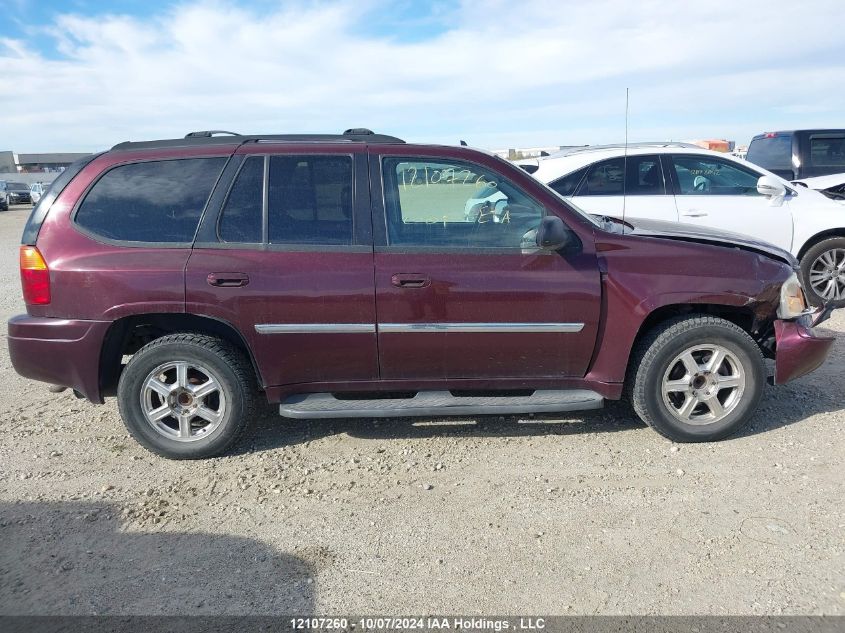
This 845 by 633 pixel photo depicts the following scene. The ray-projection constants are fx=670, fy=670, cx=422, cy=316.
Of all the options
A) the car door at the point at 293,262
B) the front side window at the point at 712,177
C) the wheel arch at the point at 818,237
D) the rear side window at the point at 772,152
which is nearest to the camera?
the car door at the point at 293,262

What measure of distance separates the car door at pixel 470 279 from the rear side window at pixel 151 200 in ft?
3.48

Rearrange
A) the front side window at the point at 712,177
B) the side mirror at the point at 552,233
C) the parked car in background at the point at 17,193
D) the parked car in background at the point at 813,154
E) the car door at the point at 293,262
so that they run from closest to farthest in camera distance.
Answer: the side mirror at the point at 552,233 < the car door at the point at 293,262 < the front side window at the point at 712,177 < the parked car in background at the point at 813,154 < the parked car in background at the point at 17,193

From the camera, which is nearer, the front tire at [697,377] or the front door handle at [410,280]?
the front door handle at [410,280]

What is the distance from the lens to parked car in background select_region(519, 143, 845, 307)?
6.96 metres

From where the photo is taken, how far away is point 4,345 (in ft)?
21.2

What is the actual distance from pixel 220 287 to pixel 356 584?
1.84 meters

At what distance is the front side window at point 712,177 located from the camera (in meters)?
6.99

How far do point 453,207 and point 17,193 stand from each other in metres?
40.8

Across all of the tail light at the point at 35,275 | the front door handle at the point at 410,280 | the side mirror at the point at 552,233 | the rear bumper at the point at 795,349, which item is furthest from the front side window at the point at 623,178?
the tail light at the point at 35,275

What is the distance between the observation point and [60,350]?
3912 millimetres

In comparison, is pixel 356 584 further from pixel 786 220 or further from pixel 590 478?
pixel 786 220

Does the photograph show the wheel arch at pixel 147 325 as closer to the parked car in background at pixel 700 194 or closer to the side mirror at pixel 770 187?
the parked car in background at pixel 700 194

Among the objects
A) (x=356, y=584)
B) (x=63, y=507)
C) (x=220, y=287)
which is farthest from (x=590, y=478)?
(x=63, y=507)

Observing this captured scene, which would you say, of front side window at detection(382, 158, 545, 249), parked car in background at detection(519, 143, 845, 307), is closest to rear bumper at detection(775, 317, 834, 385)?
front side window at detection(382, 158, 545, 249)
